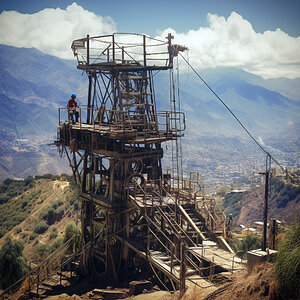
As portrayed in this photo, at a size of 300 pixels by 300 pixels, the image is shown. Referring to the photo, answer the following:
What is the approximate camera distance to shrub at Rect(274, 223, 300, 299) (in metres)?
10.9

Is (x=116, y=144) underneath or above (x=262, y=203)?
above

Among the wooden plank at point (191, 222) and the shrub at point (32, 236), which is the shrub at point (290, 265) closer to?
the wooden plank at point (191, 222)

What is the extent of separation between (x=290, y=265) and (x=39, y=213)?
42.0 metres

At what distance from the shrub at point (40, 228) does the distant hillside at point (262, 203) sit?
34249 millimetres

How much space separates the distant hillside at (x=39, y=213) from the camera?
4275 centimetres

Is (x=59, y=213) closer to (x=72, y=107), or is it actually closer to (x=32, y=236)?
(x=32, y=236)

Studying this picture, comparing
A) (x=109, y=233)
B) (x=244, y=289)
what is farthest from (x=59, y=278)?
(x=244, y=289)

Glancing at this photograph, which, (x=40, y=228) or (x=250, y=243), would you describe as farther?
(x=40, y=228)

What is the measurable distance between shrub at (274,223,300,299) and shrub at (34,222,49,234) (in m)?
36.9

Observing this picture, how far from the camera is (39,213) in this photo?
4922 cm

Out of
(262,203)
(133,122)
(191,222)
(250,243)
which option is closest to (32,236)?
(250,243)

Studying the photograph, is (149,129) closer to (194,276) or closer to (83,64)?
(83,64)

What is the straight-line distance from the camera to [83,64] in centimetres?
2416

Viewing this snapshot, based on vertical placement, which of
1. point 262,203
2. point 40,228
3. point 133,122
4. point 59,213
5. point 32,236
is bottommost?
point 262,203
